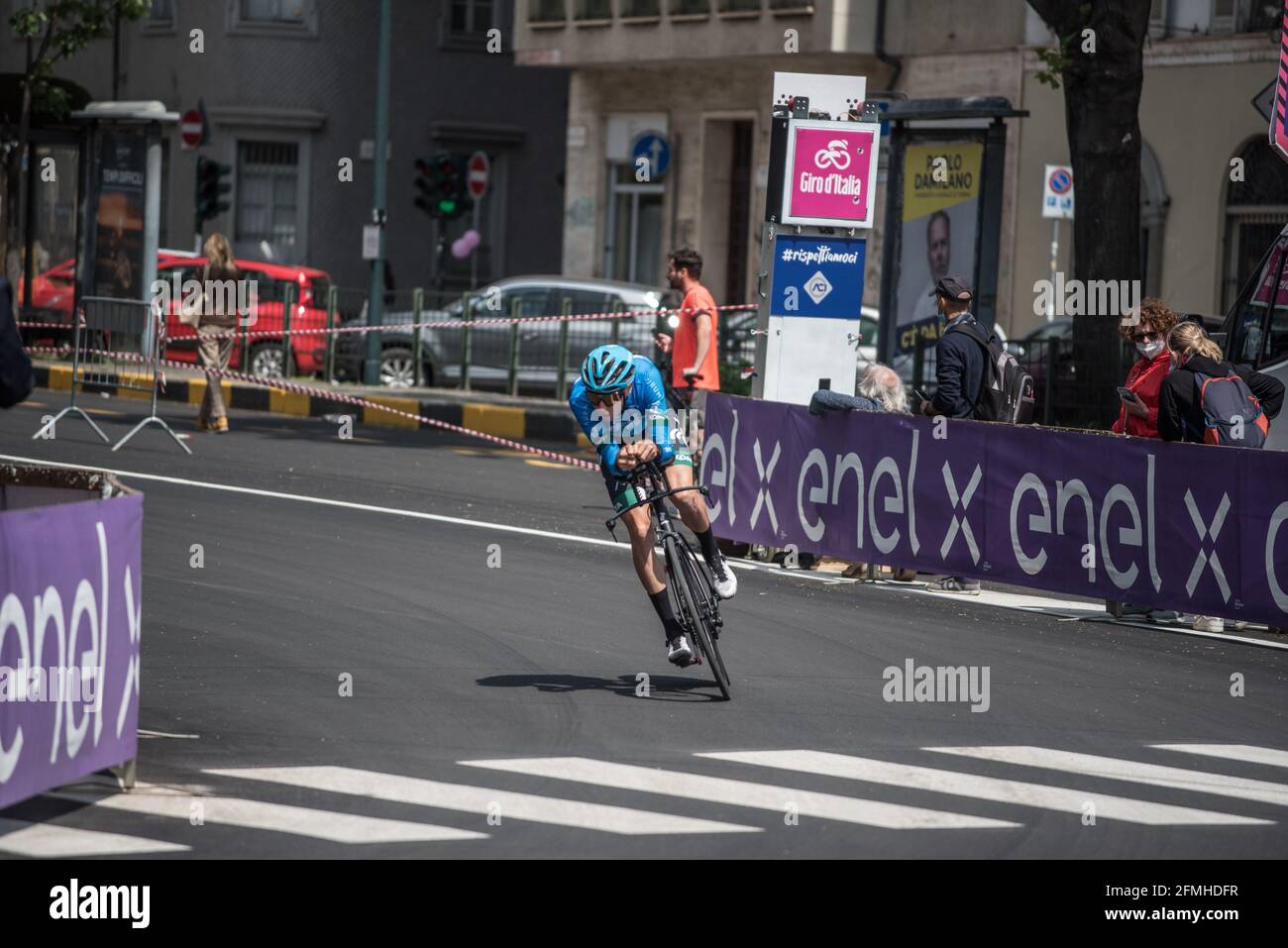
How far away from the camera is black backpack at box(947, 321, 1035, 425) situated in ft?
46.9

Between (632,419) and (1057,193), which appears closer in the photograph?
(632,419)

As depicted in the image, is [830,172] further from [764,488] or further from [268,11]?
[268,11]

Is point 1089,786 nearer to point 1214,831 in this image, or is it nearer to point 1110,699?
point 1214,831

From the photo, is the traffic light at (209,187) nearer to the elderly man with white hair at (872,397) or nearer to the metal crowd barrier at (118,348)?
the metal crowd barrier at (118,348)

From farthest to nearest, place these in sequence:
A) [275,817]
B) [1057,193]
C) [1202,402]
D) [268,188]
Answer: [268,188] < [1057,193] < [1202,402] < [275,817]

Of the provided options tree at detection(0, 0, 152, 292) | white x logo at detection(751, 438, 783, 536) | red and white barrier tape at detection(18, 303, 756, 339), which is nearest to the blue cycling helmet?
white x logo at detection(751, 438, 783, 536)

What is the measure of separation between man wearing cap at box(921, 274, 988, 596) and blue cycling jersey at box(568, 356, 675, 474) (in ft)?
13.3

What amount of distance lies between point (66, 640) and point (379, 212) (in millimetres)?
22879

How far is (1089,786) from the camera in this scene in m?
8.55

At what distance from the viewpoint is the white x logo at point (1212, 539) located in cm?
1253

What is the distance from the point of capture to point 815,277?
1625 centimetres

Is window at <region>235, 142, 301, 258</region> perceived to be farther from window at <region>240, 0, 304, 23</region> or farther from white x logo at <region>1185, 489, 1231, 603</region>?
white x logo at <region>1185, 489, 1231, 603</region>

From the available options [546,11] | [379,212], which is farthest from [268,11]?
[379,212]

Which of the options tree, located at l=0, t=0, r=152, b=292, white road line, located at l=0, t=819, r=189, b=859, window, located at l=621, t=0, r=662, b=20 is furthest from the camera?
window, located at l=621, t=0, r=662, b=20
